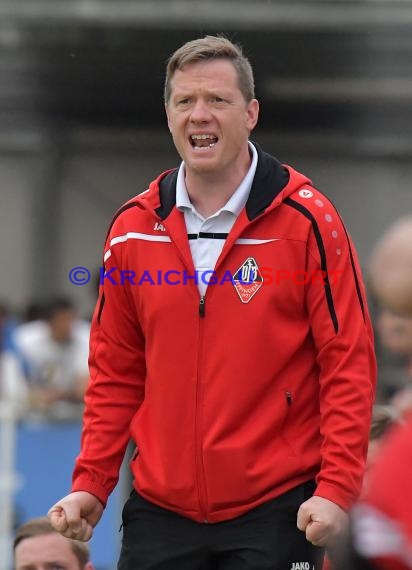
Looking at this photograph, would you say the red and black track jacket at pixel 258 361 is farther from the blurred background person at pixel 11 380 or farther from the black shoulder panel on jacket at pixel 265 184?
the blurred background person at pixel 11 380

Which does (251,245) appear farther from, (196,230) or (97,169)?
(97,169)

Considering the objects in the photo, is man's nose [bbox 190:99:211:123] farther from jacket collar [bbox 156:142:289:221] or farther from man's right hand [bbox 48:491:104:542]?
man's right hand [bbox 48:491:104:542]

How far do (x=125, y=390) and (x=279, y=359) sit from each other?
579mm

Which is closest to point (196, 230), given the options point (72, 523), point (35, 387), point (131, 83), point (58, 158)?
point (72, 523)

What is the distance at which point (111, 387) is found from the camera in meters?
4.34

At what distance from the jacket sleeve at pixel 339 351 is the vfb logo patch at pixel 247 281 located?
157 mm

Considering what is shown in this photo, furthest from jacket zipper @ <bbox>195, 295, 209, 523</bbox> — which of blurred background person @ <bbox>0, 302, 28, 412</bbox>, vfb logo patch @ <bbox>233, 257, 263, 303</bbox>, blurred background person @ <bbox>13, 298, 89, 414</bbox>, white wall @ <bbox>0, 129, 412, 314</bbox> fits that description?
white wall @ <bbox>0, 129, 412, 314</bbox>

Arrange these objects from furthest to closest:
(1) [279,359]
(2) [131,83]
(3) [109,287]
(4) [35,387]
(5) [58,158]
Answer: (5) [58,158]
(2) [131,83]
(4) [35,387]
(3) [109,287]
(1) [279,359]

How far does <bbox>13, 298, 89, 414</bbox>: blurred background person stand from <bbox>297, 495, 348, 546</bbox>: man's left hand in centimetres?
703

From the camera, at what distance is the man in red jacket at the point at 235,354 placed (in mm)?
4020

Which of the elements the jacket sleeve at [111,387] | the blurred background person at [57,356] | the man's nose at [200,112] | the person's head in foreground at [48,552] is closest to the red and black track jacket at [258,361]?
the jacket sleeve at [111,387]

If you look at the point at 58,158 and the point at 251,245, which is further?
the point at 58,158

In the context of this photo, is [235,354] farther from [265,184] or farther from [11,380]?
[11,380]

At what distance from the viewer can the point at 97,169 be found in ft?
78.4
